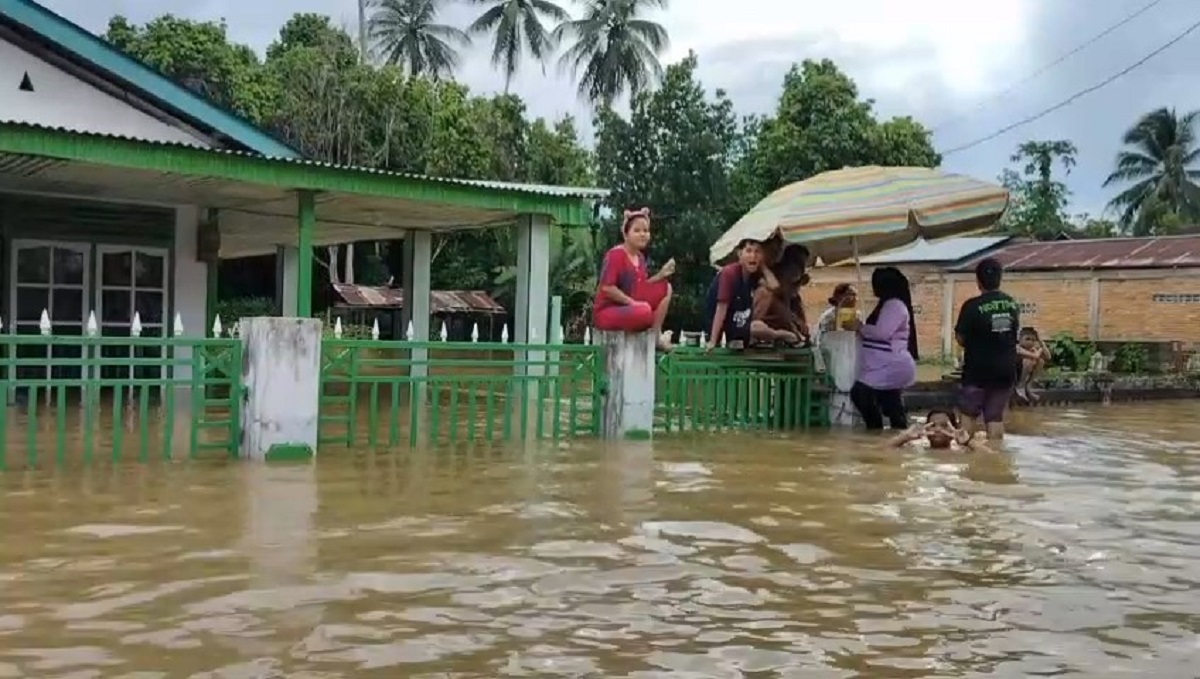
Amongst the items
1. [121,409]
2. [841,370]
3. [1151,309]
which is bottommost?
[121,409]

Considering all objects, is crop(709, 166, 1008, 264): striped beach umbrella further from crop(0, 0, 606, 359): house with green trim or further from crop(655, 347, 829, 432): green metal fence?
crop(0, 0, 606, 359): house with green trim

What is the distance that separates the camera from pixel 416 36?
45.0 meters

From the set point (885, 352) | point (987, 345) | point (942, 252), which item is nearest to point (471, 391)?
point (885, 352)

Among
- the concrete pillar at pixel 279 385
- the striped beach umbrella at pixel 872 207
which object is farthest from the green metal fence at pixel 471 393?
the striped beach umbrella at pixel 872 207

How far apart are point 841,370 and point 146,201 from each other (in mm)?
8507

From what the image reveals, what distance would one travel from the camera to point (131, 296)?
14586 millimetres

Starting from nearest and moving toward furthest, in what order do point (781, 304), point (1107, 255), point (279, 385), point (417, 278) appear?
point (279, 385) → point (781, 304) → point (417, 278) → point (1107, 255)

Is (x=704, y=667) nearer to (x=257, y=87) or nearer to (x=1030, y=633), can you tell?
(x=1030, y=633)

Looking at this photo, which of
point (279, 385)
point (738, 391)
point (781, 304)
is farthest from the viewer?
point (781, 304)

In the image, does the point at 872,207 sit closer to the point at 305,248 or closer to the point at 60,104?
the point at 305,248

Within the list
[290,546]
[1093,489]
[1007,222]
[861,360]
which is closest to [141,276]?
[861,360]

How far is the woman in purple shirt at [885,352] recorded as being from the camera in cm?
1145

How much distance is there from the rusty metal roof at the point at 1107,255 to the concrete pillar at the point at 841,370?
19744 millimetres

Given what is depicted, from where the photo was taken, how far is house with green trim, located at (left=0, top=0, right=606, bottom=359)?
40.1 ft
